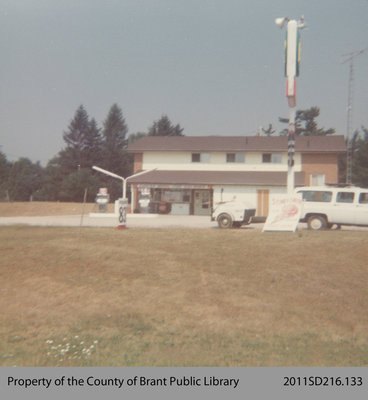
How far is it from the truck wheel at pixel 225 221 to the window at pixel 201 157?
18131 mm

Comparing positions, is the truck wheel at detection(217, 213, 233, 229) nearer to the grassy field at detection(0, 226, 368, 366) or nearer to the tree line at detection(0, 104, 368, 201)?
the grassy field at detection(0, 226, 368, 366)

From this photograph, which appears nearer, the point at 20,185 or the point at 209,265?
the point at 209,265

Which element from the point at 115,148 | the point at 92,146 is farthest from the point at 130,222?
the point at 92,146

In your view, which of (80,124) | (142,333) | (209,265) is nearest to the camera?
(142,333)

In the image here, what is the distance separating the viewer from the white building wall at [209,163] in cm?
3500

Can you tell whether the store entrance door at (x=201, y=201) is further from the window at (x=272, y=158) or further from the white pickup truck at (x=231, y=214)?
the white pickup truck at (x=231, y=214)

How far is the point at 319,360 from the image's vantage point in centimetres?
588

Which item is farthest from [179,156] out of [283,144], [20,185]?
[20,185]

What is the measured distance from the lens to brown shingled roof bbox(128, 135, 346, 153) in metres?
34.4

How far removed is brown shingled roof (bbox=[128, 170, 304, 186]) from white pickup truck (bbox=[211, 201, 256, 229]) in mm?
13559

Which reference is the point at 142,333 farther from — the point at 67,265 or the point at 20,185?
the point at 20,185

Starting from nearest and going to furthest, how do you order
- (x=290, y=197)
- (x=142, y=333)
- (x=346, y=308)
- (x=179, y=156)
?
(x=142, y=333), (x=346, y=308), (x=290, y=197), (x=179, y=156)

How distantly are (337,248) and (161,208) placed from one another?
2270 cm

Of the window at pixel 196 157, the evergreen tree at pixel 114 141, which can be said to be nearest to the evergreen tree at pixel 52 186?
the evergreen tree at pixel 114 141
